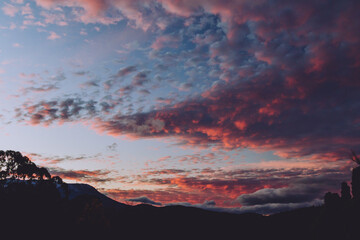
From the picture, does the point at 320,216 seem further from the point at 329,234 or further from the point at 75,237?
the point at 75,237

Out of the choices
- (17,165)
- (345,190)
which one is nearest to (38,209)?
(17,165)

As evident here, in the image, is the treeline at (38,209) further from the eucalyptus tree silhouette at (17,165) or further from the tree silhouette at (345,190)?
the tree silhouette at (345,190)

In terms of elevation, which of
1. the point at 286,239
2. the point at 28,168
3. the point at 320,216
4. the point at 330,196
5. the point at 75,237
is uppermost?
the point at 28,168

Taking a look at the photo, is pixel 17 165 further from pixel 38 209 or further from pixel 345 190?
pixel 345 190

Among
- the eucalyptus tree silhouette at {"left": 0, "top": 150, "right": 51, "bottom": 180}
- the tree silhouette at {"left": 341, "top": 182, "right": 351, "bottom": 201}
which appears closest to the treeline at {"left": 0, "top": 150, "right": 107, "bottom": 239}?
the eucalyptus tree silhouette at {"left": 0, "top": 150, "right": 51, "bottom": 180}

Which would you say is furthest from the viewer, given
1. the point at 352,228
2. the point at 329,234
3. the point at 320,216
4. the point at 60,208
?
the point at 60,208

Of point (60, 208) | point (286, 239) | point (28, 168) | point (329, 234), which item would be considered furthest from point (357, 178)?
point (286, 239)

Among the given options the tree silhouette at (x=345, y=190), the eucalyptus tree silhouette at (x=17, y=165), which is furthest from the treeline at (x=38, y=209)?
the tree silhouette at (x=345, y=190)

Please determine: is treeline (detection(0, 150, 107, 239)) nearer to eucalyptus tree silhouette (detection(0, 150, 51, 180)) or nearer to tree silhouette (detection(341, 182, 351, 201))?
eucalyptus tree silhouette (detection(0, 150, 51, 180))

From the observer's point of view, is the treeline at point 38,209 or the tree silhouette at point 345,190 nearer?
the treeline at point 38,209

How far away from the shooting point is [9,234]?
188ft

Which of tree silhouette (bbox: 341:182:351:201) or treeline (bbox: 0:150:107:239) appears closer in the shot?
treeline (bbox: 0:150:107:239)

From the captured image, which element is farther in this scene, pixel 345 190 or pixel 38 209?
pixel 345 190

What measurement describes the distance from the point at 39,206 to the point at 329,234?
75185mm
